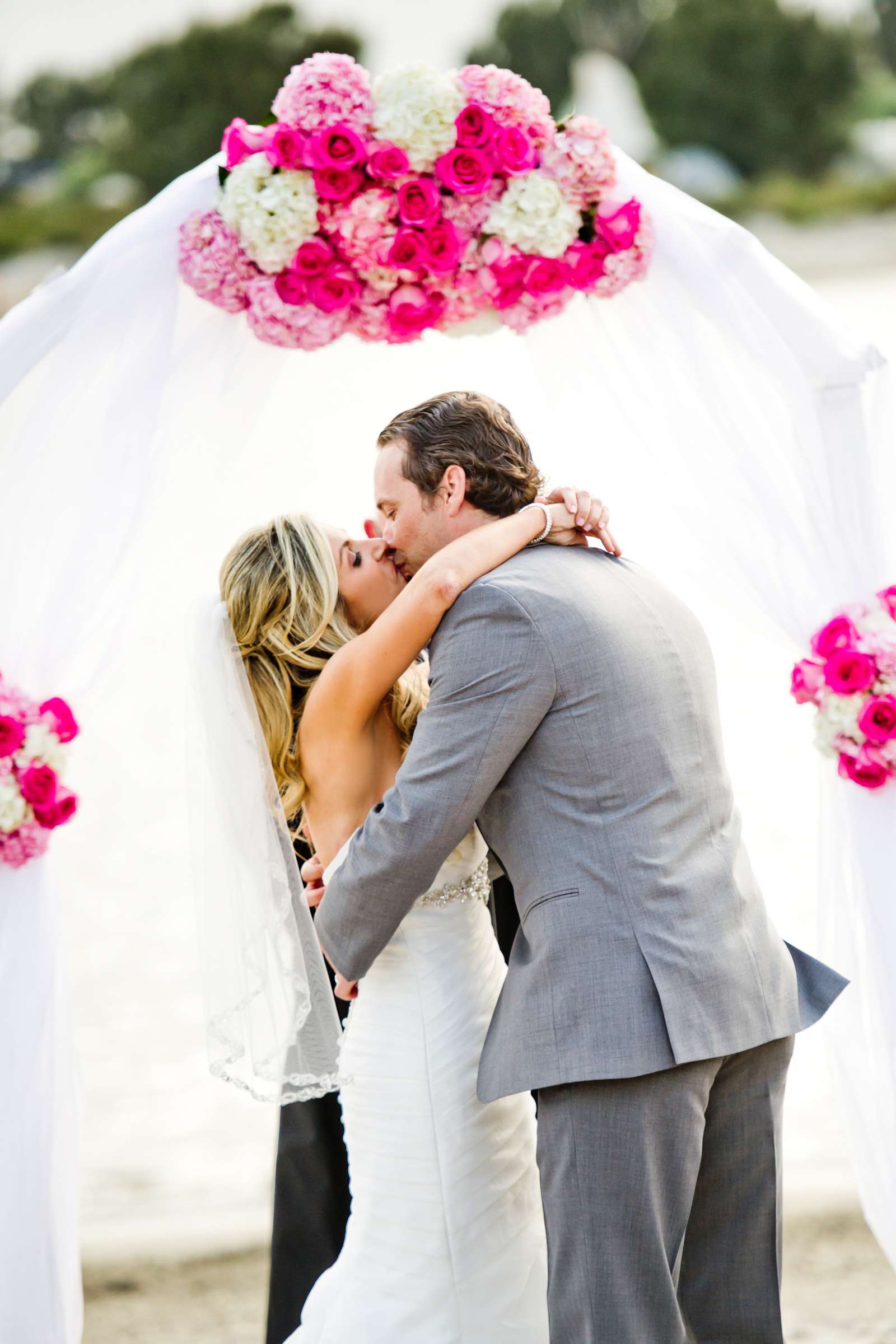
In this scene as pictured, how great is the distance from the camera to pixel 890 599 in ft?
8.97

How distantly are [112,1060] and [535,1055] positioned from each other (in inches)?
183

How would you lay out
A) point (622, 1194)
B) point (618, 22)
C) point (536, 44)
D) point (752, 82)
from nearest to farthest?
point (622, 1194)
point (752, 82)
point (536, 44)
point (618, 22)

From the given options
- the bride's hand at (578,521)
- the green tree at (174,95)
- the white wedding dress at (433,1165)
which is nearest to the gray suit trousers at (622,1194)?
the white wedding dress at (433,1165)

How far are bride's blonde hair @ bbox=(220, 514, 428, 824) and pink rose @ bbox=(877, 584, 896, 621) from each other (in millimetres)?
941

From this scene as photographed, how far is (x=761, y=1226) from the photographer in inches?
96.0

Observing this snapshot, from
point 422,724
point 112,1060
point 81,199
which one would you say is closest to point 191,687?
point 422,724

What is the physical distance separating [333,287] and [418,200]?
Result: 243mm

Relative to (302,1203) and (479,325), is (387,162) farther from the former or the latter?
(302,1203)

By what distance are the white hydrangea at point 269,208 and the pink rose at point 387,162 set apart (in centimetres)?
13

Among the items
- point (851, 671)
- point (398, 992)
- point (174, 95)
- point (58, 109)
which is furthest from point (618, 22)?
point (398, 992)

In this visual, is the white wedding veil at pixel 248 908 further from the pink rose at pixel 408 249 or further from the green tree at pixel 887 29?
the green tree at pixel 887 29

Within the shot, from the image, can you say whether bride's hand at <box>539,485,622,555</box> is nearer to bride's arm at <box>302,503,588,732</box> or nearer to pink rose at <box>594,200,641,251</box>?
bride's arm at <box>302,503,588,732</box>

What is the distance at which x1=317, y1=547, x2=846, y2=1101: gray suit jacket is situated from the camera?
86.7 inches

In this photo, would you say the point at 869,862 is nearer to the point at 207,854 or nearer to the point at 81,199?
the point at 207,854
